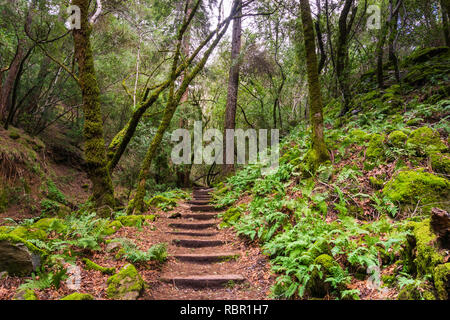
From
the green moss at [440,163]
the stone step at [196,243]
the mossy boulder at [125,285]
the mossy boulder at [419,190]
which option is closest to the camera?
the mossy boulder at [125,285]

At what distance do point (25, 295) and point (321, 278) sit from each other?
3493 mm

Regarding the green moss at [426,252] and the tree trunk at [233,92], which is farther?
the tree trunk at [233,92]

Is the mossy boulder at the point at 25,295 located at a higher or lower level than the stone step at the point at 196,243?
higher

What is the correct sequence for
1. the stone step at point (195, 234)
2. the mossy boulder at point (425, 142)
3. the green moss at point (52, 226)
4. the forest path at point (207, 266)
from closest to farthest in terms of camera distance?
1. the forest path at point (207, 266)
2. the green moss at point (52, 226)
3. the mossy boulder at point (425, 142)
4. the stone step at point (195, 234)

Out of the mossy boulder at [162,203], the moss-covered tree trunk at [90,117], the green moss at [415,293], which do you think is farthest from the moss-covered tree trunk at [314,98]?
the moss-covered tree trunk at [90,117]

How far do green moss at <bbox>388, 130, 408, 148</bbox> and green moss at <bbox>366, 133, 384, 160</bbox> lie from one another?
0.64ft

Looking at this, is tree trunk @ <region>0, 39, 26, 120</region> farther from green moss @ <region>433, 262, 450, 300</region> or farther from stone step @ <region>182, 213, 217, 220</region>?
green moss @ <region>433, 262, 450, 300</region>

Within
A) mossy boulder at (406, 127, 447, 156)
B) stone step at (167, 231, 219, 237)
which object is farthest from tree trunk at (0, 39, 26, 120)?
mossy boulder at (406, 127, 447, 156)

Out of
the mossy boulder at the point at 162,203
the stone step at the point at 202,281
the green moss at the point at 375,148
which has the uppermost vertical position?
the green moss at the point at 375,148

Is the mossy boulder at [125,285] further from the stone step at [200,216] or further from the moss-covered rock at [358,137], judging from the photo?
the moss-covered rock at [358,137]

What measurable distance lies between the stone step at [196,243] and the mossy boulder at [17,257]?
309 cm

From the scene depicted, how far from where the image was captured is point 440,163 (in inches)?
188

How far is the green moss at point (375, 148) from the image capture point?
5.76 metres
